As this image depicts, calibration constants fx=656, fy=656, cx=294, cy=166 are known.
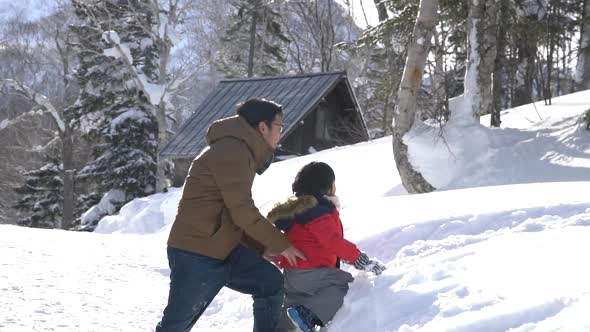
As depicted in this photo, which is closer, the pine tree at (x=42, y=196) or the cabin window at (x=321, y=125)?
the cabin window at (x=321, y=125)

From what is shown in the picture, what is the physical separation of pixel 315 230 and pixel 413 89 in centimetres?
612

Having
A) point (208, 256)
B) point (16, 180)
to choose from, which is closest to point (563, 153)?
point (208, 256)

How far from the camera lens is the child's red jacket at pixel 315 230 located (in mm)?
4223

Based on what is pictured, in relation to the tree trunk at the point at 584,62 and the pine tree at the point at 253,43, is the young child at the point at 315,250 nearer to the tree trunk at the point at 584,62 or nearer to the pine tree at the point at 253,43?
the tree trunk at the point at 584,62

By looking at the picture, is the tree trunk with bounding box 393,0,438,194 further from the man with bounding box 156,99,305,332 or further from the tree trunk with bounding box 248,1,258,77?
the tree trunk with bounding box 248,1,258,77

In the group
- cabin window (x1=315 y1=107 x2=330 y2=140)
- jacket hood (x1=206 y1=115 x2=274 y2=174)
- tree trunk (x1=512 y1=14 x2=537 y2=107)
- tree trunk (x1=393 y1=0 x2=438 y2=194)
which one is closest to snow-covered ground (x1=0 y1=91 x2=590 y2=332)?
tree trunk (x1=393 y1=0 x2=438 y2=194)

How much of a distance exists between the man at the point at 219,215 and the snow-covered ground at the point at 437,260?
0.94 m

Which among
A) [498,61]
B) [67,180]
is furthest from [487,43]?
[67,180]

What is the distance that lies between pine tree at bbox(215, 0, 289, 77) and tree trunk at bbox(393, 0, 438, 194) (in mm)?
22676

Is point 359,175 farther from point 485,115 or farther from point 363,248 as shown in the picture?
point 363,248

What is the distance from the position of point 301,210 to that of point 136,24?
2521cm

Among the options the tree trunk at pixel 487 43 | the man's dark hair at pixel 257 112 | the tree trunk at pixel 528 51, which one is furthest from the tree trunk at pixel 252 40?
the man's dark hair at pixel 257 112

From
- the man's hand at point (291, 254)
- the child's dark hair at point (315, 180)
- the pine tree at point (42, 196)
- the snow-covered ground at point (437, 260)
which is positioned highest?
the child's dark hair at point (315, 180)

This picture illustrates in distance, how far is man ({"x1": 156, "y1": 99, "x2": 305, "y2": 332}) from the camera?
356cm
